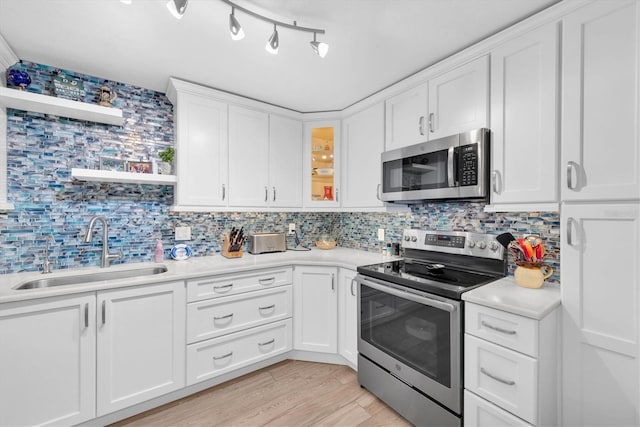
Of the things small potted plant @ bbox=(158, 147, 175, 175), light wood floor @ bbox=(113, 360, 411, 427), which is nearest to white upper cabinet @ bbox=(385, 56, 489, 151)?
small potted plant @ bbox=(158, 147, 175, 175)

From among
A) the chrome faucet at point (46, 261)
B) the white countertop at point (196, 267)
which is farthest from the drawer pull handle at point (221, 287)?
the chrome faucet at point (46, 261)

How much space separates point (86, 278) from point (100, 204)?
56 centimetres

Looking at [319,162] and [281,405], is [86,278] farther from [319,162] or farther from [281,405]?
[319,162]

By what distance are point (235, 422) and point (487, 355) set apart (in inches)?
61.5

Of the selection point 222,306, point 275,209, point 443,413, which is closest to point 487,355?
point 443,413

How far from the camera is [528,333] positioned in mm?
1233

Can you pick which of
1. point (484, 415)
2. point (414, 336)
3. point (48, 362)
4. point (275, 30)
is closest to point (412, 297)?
point (414, 336)

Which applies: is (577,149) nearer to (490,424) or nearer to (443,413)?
(490,424)

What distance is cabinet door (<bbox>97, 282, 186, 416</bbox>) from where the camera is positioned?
1683 millimetres

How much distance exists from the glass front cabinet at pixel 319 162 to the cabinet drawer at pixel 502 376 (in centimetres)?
181

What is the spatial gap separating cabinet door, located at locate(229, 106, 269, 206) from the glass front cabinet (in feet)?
1.45

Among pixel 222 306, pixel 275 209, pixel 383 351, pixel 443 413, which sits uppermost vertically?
pixel 275 209

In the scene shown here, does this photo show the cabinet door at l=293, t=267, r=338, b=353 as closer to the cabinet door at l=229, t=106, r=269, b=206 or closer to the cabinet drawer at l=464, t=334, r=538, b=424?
the cabinet door at l=229, t=106, r=269, b=206

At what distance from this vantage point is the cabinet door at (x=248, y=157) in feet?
8.09
